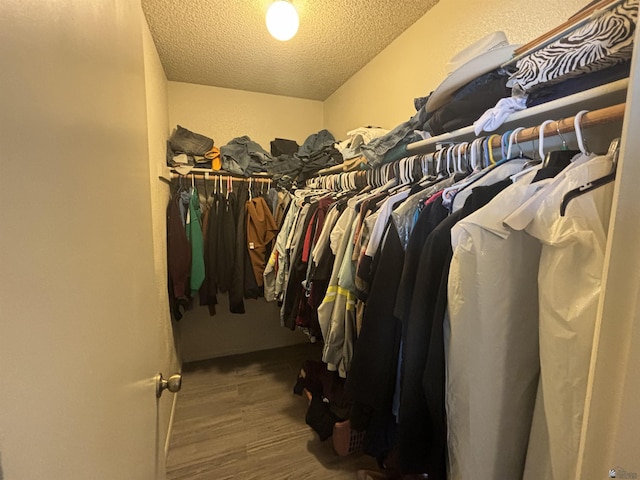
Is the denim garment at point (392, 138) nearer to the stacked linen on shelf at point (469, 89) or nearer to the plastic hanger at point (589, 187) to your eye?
the stacked linen on shelf at point (469, 89)

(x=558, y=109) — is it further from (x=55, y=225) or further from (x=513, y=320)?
(x=55, y=225)

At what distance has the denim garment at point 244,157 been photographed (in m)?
2.38

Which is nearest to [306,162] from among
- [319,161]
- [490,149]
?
[319,161]

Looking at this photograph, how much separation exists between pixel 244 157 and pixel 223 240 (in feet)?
2.32

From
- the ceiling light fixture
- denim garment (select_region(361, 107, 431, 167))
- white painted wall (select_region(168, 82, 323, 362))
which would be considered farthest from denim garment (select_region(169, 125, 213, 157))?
denim garment (select_region(361, 107, 431, 167))

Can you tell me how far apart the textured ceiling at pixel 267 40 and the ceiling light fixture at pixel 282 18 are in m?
0.17

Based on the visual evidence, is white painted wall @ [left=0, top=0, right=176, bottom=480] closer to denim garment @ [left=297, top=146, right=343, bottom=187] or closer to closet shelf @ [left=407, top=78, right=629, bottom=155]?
closet shelf @ [left=407, top=78, right=629, bottom=155]

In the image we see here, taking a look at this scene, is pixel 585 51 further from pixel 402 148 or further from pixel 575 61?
pixel 402 148

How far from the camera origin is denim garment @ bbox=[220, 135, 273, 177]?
2.38m

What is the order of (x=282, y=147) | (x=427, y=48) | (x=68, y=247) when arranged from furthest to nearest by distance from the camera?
(x=282, y=147) < (x=427, y=48) < (x=68, y=247)

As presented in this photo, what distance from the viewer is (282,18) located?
56.2 inches

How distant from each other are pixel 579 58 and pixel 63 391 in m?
1.17

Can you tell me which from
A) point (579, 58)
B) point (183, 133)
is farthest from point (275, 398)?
point (579, 58)

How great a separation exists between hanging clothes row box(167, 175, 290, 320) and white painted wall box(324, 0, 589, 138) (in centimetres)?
93
